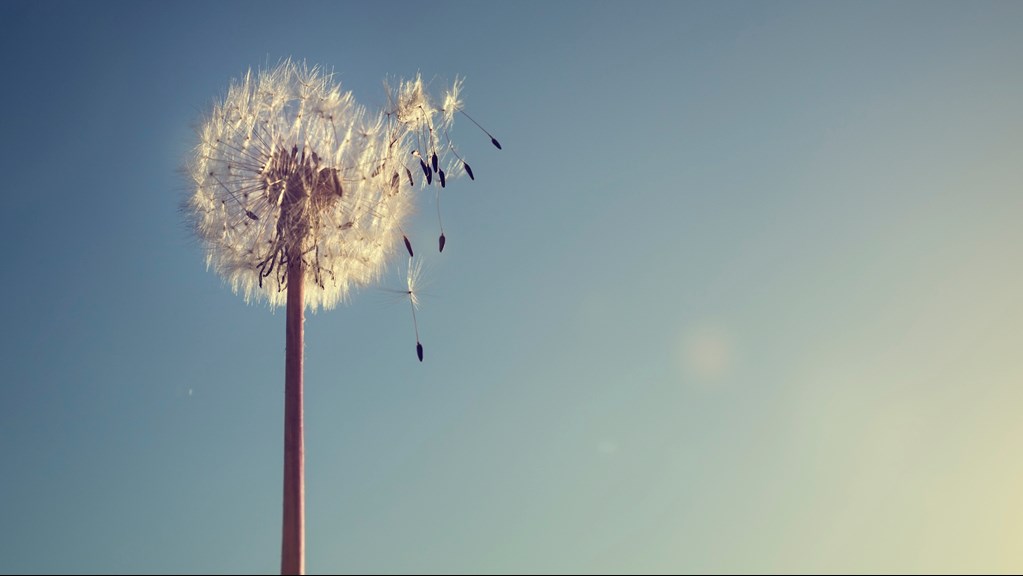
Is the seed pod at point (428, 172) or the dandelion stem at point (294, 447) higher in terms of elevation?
the seed pod at point (428, 172)

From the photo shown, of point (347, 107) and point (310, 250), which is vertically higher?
point (347, 107)

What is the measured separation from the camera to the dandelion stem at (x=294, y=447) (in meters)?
8.48

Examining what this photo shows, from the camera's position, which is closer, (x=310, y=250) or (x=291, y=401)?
(x=291, y=401)

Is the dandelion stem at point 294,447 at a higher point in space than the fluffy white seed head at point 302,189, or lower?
lower

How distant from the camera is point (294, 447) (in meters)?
8.92

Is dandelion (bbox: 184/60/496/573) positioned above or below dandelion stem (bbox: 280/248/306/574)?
above

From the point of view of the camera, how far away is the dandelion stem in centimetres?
848

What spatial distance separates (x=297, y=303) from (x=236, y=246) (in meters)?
2.17

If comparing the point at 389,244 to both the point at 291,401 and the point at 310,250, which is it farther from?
the point at 291,401

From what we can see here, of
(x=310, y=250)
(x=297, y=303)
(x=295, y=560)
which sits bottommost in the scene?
(x=295, y=560)

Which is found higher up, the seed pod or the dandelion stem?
the seed pod

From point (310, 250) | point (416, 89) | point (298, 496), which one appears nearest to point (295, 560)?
point (298, 496)

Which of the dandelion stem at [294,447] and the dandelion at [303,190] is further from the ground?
the dandelion at [303,190]

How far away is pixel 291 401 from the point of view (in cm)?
917
